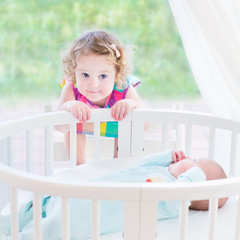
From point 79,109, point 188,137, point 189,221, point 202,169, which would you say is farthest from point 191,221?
point 79,109

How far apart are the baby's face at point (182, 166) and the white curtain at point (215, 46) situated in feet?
0.70

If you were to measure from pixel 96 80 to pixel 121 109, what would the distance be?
0.13m

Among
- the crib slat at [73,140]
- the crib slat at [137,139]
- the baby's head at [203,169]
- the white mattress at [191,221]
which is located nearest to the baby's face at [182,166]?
the baby's head at [203,169]

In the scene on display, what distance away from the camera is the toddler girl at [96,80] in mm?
1291

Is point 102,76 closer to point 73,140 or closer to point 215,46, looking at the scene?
point 73,140

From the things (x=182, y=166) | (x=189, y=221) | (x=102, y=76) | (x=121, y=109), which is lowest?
(x=189, y=221)

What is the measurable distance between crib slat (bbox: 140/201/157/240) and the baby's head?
1.27ft

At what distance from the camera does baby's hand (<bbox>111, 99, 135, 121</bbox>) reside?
134 centimetres

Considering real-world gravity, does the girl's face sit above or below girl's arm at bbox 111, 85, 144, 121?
above

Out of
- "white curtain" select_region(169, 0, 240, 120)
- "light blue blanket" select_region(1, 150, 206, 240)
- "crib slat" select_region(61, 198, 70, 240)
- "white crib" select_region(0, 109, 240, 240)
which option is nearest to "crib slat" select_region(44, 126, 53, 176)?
"white crib" select_region(0, 109, 240, 240)

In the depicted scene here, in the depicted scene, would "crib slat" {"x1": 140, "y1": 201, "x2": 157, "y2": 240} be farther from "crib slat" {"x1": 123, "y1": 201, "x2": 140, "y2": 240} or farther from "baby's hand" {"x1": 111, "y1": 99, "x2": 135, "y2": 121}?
"baby's hand" {"x1": 111, "y1": 99, "x2": 135, "y2": 121}

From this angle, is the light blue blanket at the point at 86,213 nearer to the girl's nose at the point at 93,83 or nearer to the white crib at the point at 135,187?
the white crib at the point at 135,187

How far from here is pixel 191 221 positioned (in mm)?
1049

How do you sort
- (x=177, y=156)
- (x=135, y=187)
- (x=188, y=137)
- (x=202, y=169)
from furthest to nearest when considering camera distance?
(x=188, y=137), (x=177, y=156), (x=202, y=169), (x=135, y=187)
